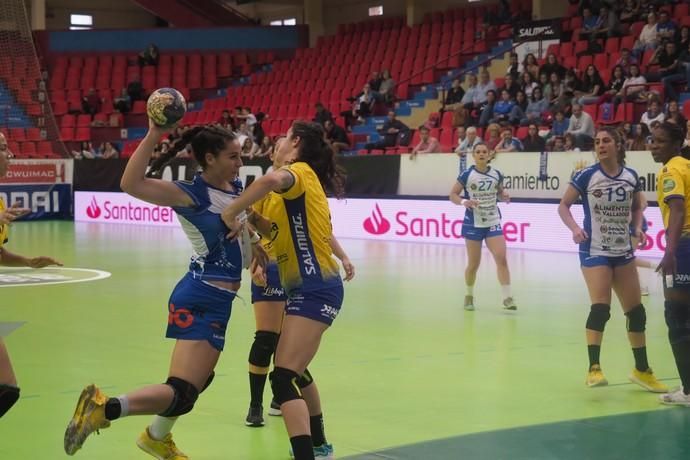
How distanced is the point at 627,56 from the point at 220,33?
18955 millimetres

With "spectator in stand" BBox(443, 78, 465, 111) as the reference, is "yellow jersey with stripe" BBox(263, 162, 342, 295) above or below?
below

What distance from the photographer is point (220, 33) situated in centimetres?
3725

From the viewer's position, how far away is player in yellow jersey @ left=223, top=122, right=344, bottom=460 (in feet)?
16.9

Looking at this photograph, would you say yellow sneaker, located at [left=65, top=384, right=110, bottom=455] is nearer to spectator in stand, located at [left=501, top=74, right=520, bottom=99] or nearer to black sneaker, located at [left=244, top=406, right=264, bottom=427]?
black sneaker, located at [left=244, top=406, right=264, bottom=427]

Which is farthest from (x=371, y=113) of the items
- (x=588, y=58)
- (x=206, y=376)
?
(x=206, y=376)

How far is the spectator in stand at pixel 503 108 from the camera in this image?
2223 cm

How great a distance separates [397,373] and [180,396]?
11.1 ft

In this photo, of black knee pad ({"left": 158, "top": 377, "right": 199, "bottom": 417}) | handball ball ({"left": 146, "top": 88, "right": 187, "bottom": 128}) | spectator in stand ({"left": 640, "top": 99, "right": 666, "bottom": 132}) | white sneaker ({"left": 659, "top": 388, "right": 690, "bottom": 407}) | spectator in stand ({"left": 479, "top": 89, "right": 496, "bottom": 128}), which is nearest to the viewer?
handball ball ({"left": 146, "top": 88, "right": 187, "bottom": 128})

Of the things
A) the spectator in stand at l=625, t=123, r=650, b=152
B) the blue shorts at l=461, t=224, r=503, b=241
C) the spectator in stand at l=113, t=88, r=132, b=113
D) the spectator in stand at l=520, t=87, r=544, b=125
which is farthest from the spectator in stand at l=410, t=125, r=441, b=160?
the spectator in stand at l=113, t=88, r=132, b=113

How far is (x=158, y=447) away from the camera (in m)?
5.46

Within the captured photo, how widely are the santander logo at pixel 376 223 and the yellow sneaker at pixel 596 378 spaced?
1416cm

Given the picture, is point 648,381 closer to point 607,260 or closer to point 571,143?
point 607,260

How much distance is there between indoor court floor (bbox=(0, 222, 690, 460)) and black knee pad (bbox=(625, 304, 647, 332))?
17.5 inches

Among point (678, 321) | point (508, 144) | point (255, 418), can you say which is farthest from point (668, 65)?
point (255, 418)
